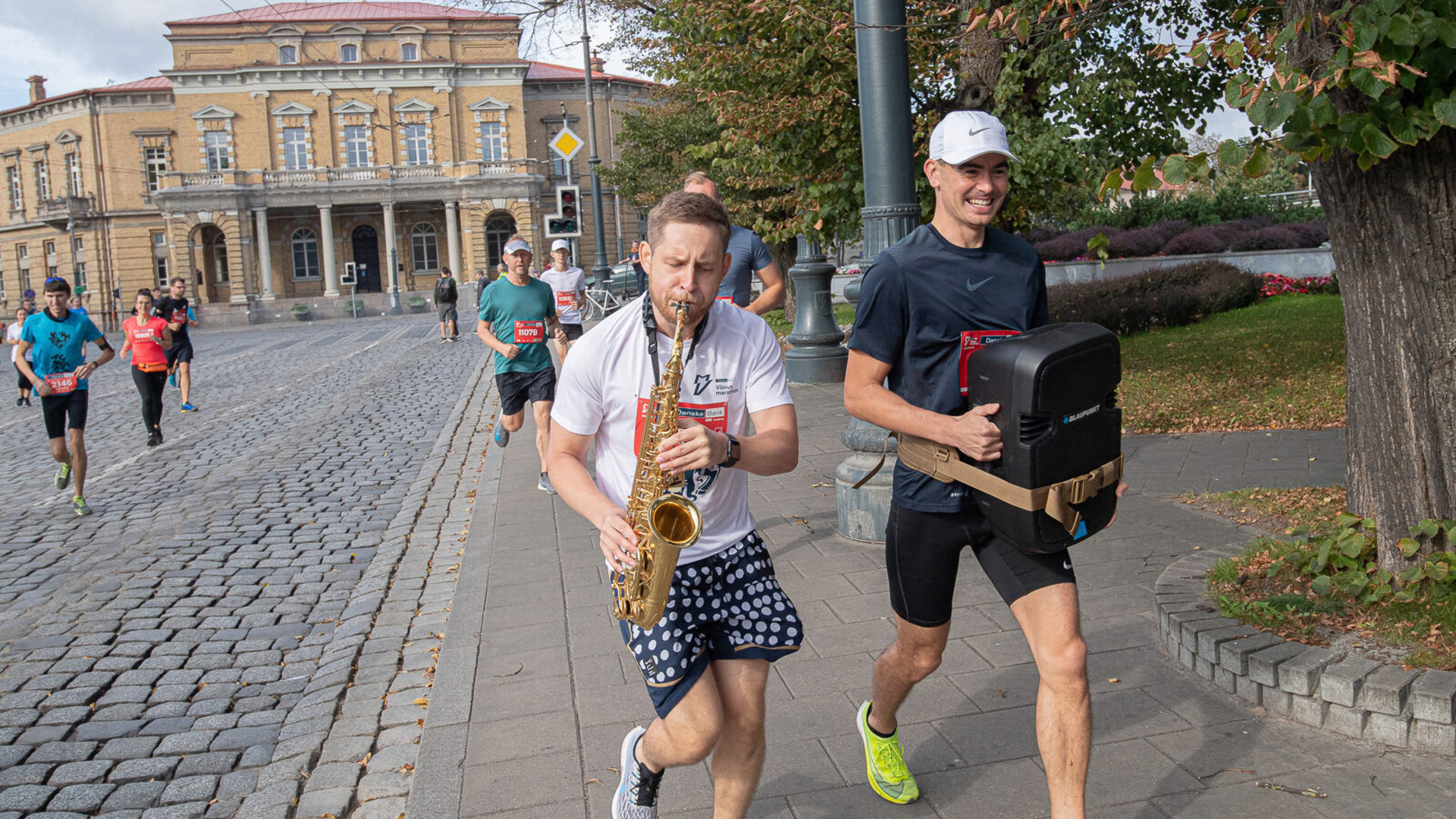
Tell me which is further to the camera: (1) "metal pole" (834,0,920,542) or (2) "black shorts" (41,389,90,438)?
(2) "black shorts" (41,389,90,438)

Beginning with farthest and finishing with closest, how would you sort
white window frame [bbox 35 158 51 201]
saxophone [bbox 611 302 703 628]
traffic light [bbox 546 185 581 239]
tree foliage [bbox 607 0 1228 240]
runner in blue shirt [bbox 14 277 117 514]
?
white window frame [bbox 35 158 51 201] < traffic light [bbox 546 185 581 239] < tree foliage [bbox 607 0 1228 240] < runner in blue shirt [bbox 14 277 117 514] < saxophone [bbox 611 302 703 628]

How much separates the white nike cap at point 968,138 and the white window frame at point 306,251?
233 ft

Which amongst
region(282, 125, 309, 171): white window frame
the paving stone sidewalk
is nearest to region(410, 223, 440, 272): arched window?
region(282, 125, 309, 171): white window frame

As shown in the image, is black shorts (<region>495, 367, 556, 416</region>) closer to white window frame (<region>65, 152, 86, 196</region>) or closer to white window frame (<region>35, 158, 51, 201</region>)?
white window frame (<region>65, 152, 86, 196</region>)

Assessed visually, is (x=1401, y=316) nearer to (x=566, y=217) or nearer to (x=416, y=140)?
(x=566, y=217)

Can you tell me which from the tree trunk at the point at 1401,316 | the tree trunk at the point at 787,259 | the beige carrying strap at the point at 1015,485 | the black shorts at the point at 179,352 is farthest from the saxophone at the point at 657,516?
the tree trunk at the point at 787,259

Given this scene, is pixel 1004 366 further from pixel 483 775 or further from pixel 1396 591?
pixel 1396 591

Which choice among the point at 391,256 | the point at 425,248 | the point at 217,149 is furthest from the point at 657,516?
the point at 217,149

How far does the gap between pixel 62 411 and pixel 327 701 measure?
6.35 meters

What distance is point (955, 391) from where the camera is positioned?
3186mm

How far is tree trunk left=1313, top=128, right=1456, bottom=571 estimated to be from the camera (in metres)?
4.26

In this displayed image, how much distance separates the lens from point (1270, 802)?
3.35 metres

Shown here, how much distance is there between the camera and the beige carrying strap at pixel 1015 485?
2865mm

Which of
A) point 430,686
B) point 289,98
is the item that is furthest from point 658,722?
point 289,98
